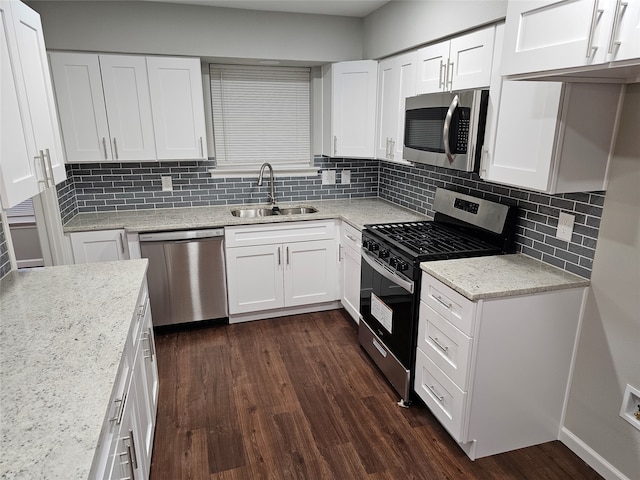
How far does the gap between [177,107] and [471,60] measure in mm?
2095

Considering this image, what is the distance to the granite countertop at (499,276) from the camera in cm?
184

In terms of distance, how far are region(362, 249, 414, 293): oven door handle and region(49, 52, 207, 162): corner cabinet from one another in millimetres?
1608

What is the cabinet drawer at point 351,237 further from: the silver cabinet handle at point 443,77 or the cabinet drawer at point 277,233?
the silver cabinet handle at point 443,77

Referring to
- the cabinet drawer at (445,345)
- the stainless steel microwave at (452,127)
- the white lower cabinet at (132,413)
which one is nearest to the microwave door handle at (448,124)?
the stainless steel microwave at (452,127)

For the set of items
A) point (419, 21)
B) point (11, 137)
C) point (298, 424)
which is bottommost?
point (298, 424)

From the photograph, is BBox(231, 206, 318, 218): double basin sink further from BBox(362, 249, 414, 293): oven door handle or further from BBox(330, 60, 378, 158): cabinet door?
BBox(362, 249, 414, 293): oven door handle

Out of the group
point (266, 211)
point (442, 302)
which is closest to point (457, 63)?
point (442, 302)

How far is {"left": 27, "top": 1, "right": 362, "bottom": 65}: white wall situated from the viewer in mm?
2834

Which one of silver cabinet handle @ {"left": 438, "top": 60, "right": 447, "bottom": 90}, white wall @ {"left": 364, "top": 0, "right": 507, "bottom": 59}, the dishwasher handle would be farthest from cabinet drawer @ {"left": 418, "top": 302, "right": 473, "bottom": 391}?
the dishwasher handle

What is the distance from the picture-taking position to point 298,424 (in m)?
2.27

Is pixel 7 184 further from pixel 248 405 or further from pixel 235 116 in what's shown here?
pixel 235 116

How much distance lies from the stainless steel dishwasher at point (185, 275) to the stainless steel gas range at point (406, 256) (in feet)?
3.79

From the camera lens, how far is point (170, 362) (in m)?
2.86

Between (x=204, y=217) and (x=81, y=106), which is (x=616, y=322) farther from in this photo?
(x=81, y=106)
